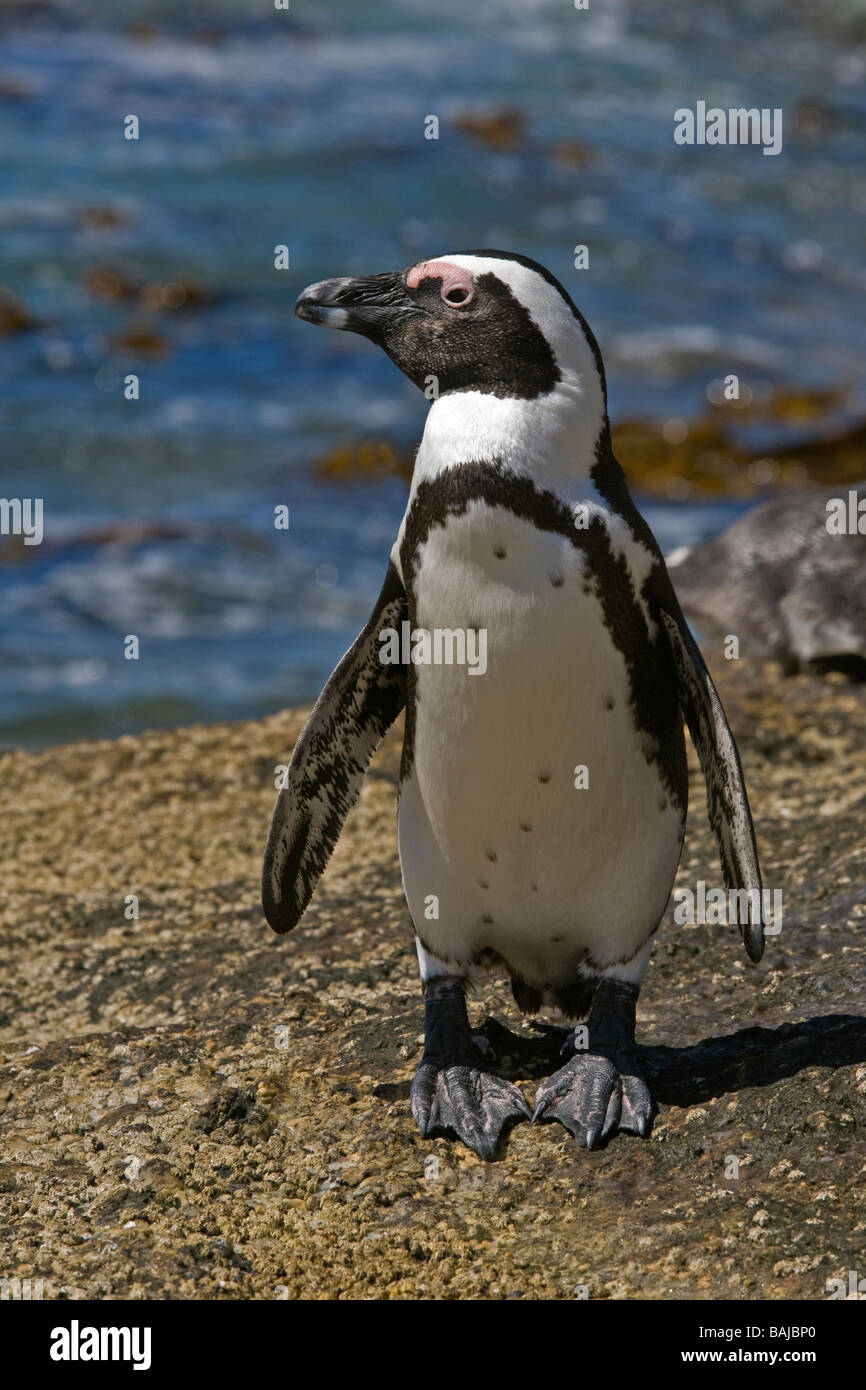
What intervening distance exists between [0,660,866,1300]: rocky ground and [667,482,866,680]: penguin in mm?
1643

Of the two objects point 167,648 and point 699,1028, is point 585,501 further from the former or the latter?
point 167,648

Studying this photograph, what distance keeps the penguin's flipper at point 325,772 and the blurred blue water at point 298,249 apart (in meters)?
4.26

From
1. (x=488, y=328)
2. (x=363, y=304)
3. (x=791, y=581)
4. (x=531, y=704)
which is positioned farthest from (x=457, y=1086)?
(x=791, y=581)

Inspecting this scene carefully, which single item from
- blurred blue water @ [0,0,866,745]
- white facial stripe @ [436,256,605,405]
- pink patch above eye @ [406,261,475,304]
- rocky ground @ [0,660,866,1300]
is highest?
blurred blue water @ [0,0,866,745]

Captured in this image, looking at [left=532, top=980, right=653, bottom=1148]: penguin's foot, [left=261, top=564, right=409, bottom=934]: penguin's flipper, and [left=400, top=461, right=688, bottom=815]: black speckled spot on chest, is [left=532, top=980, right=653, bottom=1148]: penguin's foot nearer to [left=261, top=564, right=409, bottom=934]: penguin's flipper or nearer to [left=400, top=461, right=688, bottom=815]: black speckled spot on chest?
[left=400, top=461, right=688, bottom=815]: black speckled spot on chest

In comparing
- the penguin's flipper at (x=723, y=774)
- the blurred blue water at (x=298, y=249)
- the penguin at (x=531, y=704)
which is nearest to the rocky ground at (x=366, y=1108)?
the penguin at (x=531, y=704)

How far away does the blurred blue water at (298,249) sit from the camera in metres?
9.47

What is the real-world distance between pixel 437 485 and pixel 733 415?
33.3 ft

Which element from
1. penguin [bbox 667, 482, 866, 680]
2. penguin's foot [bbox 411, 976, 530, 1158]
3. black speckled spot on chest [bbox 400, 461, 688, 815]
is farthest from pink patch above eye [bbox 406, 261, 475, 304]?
penguin [bbox 667, 482, 866, 680]

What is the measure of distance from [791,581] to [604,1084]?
14.6 ft

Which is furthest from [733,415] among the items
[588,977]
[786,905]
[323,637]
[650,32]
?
[650,32]

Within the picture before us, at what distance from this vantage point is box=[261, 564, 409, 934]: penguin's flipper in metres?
3.71

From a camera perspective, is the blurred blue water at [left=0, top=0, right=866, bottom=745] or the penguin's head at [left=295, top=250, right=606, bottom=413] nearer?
the penguin's head at [left=295, top=250, right=606, bottom=413]

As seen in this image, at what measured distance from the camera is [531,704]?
3268 mm
